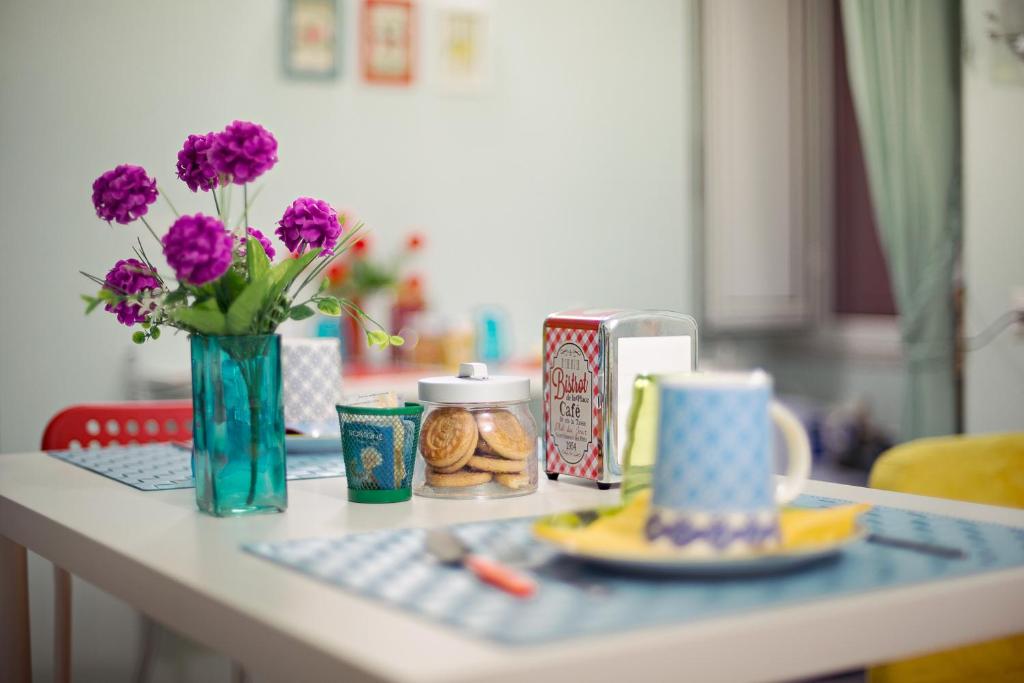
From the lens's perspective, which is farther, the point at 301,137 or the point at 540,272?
the point at 540,272

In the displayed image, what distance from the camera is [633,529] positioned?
38.5 inches

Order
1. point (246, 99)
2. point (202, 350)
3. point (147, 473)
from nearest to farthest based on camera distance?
point (202, 350), point (147, 473), point (246, 99)

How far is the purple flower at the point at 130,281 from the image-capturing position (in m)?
1.26

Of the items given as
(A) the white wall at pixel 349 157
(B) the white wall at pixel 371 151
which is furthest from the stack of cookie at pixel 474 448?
(B) the white wall at pixel 371 151

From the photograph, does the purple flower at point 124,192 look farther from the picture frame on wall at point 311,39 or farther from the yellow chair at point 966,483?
the picture frame on wall at point 311,39

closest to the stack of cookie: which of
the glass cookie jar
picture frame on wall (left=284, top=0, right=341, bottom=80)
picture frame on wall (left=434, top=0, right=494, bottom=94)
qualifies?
the glass cookie jar

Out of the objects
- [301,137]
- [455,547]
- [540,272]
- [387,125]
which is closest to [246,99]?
[301,137]

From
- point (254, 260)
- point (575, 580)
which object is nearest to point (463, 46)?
point (254, 260)

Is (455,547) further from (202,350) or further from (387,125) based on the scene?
(387,125)

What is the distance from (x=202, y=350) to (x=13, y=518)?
34 centimetres

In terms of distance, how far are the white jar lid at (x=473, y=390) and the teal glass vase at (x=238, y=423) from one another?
17 centimetres

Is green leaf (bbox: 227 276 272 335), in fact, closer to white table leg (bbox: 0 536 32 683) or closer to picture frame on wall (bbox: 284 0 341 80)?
white table leg (bbox: 0 536 32 683)

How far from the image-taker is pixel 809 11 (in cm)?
475

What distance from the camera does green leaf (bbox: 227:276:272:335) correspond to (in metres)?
1.21
